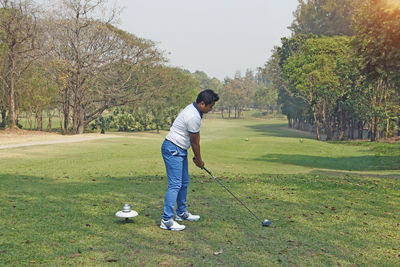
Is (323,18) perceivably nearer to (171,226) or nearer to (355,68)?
(355,68)

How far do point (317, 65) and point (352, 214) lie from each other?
147 feet

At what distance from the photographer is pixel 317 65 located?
162 feet

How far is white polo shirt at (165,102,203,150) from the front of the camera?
6.51m

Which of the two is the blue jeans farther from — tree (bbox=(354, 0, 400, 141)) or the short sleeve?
tree (bbox=(354, 0, 400, 141))

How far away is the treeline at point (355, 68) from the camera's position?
1969cm

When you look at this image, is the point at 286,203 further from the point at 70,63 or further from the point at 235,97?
the point at 235,97

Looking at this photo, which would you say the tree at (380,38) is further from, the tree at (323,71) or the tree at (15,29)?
the tree at (15,29)

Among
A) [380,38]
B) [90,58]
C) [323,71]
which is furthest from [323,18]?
[380,38]

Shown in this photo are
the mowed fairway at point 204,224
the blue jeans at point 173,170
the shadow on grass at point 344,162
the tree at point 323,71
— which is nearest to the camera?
the mowed fairway at point 204,224

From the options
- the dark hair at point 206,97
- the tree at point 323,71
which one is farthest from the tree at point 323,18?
the dark hair at point 206,97

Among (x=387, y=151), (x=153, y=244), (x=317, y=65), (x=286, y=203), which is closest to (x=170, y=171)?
(x=153, y=244)

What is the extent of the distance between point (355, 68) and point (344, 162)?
21.7 metres

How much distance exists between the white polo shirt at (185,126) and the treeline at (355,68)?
1516 cm

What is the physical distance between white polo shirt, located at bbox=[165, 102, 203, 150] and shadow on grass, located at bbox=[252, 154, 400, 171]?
55.5 ft
